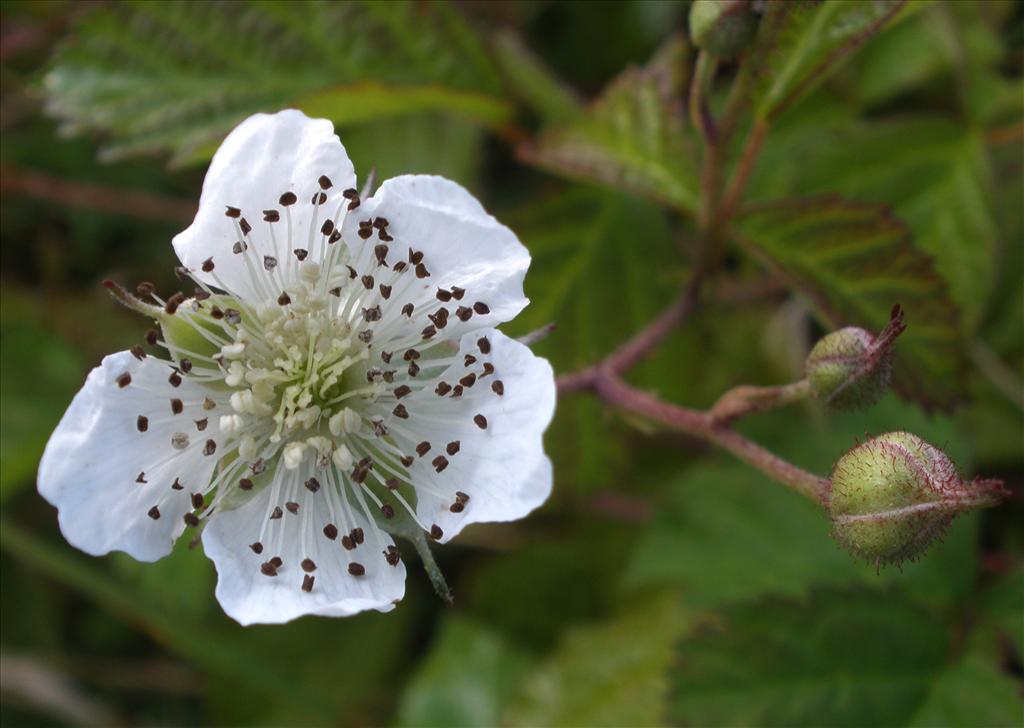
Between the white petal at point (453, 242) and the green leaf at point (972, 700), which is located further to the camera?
the green leaf at point (972, 700)

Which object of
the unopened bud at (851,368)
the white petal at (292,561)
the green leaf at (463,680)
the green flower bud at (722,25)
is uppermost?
the green flower bud at (722,25)

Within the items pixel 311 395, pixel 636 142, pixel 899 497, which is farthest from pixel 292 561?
pixel 636 142

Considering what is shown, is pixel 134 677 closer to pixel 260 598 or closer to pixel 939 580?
pixel 260 598

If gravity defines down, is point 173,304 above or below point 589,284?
above

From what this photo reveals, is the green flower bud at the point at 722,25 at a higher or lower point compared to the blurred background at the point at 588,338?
higher

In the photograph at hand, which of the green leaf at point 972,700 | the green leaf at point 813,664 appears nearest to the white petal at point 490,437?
the green leaf at point 813,664

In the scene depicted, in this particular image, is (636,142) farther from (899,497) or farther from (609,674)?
A: (609,674)

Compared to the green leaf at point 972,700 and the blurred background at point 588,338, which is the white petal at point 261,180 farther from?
the green leaf at point 972,700
